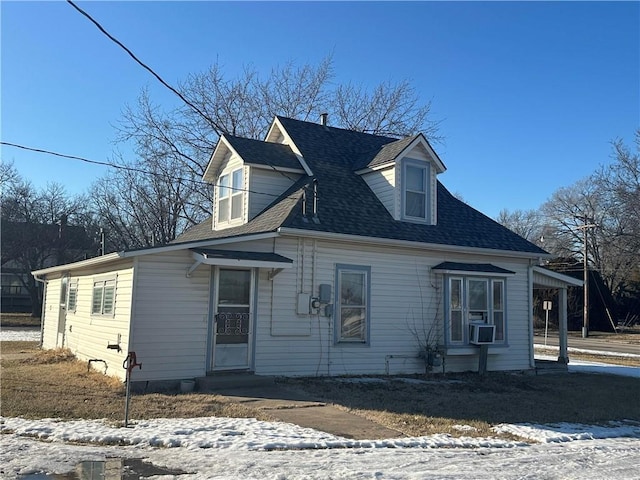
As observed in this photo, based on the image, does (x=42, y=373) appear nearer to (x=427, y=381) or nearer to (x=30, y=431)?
(x=30, y=431)

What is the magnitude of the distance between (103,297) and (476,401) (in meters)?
8.42

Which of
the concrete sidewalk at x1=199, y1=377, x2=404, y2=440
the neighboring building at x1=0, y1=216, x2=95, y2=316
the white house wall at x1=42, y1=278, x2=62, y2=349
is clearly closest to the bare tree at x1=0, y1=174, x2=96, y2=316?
the neighboring building at x1=0, y1=216, x2=95, y2=316

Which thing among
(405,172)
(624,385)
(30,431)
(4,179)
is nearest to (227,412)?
(30,431)

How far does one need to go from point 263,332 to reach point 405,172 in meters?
5.83

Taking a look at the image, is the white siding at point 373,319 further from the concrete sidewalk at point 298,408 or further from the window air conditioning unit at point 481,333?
the concrete sidewalk at point 298,408

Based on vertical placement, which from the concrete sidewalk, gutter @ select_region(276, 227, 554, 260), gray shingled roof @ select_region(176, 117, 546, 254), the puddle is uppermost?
gray shingled roof @ select_region(176, 117, 546, 254)

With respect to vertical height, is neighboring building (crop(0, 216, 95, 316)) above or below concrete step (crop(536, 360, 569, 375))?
above

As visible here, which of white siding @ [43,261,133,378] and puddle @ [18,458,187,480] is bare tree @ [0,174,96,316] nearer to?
white siding @ [43,261,133,378]

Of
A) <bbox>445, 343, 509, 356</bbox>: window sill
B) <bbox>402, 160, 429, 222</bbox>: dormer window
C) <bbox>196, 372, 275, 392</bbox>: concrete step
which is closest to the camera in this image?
<bbox>196, 372, 275, 392</bbox>: concrete step

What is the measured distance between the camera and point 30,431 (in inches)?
287

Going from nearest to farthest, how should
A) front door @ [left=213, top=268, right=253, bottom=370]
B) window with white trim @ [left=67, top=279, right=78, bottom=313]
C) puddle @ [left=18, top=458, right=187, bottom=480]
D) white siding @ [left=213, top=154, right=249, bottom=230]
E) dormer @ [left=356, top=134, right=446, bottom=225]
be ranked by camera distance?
puddle @ [left=18, top=458, right=187, bottom=480] → front door @ [left=213, top=268, right=253, bottom=370] → white siding @ [left=213, top=154, right=249, bottom=230] → dormer @ [left=356, top=134, right=446, bottom=225] → window with white trim @ [left=67, top=279, right=78, bottom=313]

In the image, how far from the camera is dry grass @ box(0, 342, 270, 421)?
28.1ft

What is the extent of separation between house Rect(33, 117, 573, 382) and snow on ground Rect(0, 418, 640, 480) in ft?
11.4

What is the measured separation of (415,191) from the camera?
596 inches
